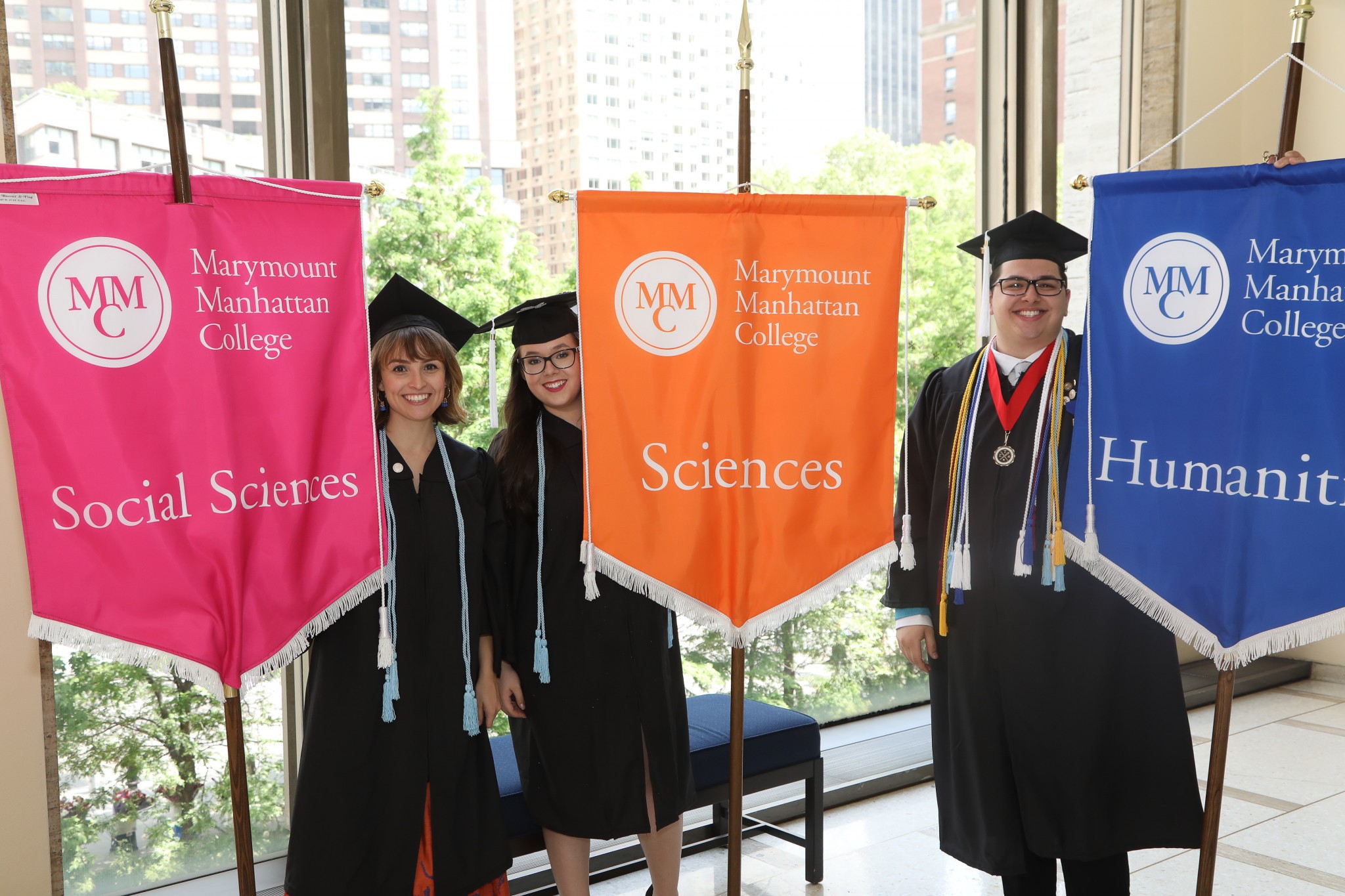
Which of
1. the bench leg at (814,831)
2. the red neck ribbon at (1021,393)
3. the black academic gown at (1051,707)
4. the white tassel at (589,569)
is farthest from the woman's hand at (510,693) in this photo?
the red neck ribbon at (1021,393)

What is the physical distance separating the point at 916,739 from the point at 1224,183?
2769 mm

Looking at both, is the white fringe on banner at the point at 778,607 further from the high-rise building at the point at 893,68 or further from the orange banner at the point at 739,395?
the high-rise building at the point at 893,68

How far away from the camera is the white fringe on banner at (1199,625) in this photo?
6.81ft

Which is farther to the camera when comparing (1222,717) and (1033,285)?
(1033,285)

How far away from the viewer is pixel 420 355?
228cm

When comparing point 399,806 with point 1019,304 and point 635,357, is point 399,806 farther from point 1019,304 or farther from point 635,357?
point 1019,304

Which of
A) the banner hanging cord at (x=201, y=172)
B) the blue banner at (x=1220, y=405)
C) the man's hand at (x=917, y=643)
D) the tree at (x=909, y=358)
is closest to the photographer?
the banner hanging cord at (x=201, y=172)

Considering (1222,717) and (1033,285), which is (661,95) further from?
(1222,717)

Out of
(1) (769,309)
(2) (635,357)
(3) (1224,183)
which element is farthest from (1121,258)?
(2) (635,357)

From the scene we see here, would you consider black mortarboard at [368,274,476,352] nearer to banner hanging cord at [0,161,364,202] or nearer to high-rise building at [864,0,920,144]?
banner hanging cord at [0,161,364,202]

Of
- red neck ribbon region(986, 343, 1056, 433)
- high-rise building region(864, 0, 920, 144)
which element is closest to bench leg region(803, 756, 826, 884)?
red neck ribbon region(986, 343, 1056, 433)

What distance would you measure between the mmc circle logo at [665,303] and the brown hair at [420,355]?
1.35ft

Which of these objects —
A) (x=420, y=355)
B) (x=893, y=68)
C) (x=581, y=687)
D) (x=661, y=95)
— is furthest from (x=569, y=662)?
(x=893, y=68)

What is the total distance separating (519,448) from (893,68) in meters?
2.76
